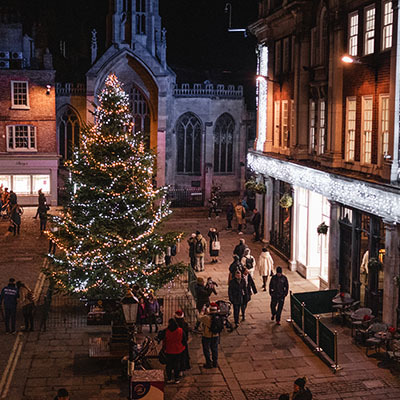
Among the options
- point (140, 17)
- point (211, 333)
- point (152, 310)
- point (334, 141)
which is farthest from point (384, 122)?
point (140, 17)

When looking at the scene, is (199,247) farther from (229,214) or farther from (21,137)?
(21,137)

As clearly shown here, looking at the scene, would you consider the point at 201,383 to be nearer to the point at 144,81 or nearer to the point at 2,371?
the point at 2,371

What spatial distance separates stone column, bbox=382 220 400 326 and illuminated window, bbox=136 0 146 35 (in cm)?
3342

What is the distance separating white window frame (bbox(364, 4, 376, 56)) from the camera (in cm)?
1950

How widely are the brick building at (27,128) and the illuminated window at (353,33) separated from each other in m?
25.2

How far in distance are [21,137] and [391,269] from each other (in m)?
30.2

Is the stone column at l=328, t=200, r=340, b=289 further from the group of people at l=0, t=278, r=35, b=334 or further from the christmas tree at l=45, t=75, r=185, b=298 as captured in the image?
the group of people at l=0, t=278, r=35, b=334

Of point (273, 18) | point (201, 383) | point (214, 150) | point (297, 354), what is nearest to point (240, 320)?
point (297, 354)

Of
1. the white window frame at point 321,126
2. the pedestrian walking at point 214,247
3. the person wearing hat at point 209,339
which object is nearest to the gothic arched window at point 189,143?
the pedestrian walking at point 214,247

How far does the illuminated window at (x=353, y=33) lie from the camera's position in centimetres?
2072

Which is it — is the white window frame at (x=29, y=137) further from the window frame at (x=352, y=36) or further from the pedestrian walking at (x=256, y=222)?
the window frame at (x=352, y=36)

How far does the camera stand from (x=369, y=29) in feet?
64.8

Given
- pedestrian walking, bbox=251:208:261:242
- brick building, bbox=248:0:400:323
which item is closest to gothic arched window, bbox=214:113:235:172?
pedestrian walking, bbox=251:208:261:242

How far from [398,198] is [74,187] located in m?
9.66
